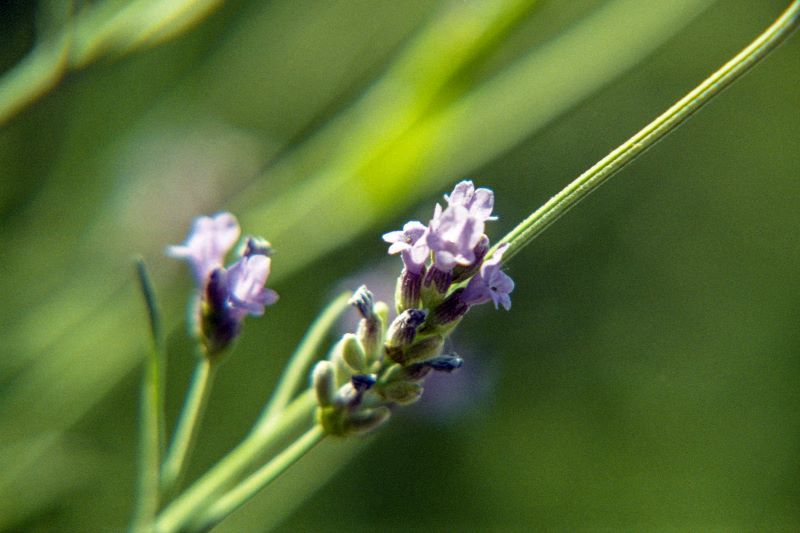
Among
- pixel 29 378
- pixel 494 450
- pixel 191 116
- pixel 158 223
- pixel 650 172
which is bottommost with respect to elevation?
pixel 494 450

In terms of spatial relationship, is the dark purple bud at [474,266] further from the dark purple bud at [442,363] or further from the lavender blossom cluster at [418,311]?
the dark purple bud at [442,363]

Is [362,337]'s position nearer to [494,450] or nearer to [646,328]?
[494,450]

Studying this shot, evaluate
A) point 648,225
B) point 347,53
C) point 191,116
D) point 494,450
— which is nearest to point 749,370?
point 648,225

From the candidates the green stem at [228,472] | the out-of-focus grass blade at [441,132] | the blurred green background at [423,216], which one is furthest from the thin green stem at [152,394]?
the out-of-focus grass blade at [441,132]

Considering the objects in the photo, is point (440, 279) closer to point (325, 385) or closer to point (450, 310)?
point (450, 310)

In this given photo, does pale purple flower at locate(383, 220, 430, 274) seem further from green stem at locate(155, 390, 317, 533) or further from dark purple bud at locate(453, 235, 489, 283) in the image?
green stem at locate(155, 390, 317, 533)

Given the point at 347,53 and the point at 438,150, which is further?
the point at 347,53

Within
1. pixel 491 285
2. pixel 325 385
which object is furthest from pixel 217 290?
pixel 491 285
